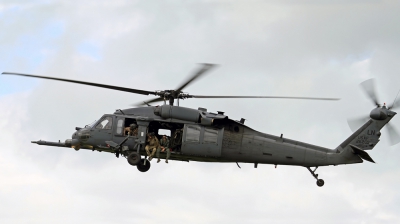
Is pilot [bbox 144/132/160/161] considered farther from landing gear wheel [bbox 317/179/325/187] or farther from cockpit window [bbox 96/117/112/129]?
landing gear wheel [bbox 317/179/325/187]

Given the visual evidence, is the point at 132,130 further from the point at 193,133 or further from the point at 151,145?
the point at 193,133

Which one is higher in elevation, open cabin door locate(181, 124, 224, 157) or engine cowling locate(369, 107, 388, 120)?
engine cowling locate(369, 107, 388, 120)

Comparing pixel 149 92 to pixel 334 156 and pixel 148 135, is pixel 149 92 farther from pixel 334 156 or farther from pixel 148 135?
pixel 334 156

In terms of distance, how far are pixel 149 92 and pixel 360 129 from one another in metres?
10.2

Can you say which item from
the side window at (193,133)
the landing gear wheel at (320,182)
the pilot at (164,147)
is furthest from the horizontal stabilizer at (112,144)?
the landing gear wheel at (320,182)

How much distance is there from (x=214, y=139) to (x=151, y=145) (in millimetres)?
3016

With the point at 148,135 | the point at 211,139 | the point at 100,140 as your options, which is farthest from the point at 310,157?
the point at 100,140

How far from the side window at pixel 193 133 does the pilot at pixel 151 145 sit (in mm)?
1539

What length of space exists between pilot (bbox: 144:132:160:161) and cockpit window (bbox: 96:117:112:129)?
208 centimetres

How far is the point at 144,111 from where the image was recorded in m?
28.7

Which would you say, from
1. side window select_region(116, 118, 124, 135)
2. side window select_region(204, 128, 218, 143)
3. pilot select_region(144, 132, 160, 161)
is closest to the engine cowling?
side window select_region(204, 128, 218, 143)

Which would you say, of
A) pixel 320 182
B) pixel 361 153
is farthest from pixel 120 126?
pixel 361 153

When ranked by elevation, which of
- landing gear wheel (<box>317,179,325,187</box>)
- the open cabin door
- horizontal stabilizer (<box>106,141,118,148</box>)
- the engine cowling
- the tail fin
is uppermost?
the engine cowling

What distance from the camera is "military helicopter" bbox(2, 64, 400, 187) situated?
2812 centimetres
